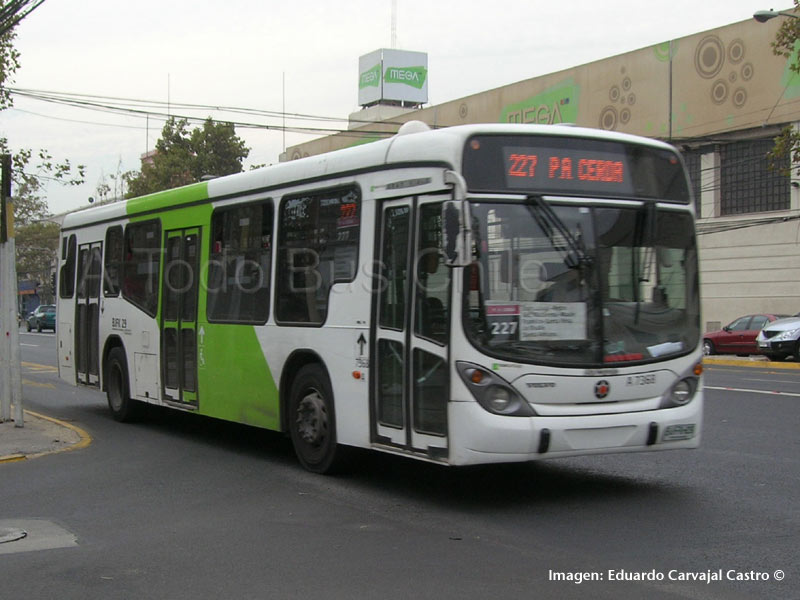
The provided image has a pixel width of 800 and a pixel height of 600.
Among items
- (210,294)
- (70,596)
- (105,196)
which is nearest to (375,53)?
(105,196)

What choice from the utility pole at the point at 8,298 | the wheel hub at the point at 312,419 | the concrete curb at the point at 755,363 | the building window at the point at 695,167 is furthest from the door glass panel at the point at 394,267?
the building window at the point at 695,167

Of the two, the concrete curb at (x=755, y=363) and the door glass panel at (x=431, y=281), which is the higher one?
the door glass panel at (x=431, y=281)

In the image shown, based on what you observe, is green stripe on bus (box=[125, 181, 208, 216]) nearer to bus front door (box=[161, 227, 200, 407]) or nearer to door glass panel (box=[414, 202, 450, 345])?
bus front door (box=[161, 227, 200, 407])

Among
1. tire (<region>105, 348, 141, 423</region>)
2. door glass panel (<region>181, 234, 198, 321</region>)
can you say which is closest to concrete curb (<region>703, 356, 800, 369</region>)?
tire (<region>105, 348, 141, 423</region>)

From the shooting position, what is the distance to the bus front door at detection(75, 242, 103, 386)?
47.0 feet

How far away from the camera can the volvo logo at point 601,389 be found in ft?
24.7

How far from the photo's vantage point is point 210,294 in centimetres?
1112

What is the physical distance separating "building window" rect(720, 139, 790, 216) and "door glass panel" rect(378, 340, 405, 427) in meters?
27.0

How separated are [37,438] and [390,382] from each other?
19.8 feet

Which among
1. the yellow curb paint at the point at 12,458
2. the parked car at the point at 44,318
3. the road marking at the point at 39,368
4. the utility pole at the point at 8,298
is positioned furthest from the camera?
the parked car at the point at 44,318

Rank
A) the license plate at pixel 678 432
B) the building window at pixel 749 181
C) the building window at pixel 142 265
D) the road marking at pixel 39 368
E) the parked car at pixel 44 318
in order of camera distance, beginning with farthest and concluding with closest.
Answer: the parked car at pixel 44 318 < the building window at pixel 749 181 < the road marking at pixel 39 368 < the building window at pixel 142 265 < the license plate at pixel 678 432

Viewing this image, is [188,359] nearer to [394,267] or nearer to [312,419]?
[312,419]

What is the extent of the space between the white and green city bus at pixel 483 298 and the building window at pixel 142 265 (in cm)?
311

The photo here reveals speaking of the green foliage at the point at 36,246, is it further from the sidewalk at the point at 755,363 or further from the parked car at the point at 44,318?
the sidewalk at the point at 755,363
